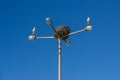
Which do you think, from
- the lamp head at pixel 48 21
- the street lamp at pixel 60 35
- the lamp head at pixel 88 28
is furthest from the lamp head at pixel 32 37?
the lamp head at pixel 88 28

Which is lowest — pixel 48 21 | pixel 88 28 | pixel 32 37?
pixel 48 21

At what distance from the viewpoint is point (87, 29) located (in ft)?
44.9

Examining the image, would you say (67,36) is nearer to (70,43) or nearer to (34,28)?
(70,43)

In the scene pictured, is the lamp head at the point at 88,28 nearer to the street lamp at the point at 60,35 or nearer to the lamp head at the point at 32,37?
the street lamp at the point at 60,35

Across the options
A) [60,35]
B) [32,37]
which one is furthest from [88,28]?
[32,37]

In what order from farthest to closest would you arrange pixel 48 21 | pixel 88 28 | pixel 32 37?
pixel 32 37
pixel 88 28
pixel 48 21

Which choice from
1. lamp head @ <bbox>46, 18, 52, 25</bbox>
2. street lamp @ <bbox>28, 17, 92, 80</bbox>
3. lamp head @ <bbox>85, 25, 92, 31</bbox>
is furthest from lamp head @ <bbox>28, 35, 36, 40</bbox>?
lamp head @ <bbox>85, 25, 92, 31</bbox>

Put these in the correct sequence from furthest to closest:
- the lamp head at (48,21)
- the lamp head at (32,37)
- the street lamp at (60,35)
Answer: the lamp head at (32,37)
the street lamp at (60,35)
the lamp head at (48,21)

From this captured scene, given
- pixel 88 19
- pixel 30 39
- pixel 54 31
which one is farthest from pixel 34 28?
pixel 88 19

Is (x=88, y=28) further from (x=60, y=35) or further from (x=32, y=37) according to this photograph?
(x=32, y=37)

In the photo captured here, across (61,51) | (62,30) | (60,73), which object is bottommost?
(60,73)

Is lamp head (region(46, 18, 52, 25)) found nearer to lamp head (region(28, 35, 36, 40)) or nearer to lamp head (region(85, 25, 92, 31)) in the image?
lamp head (region(85, 25, 92, 31))

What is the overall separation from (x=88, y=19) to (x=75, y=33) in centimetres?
78

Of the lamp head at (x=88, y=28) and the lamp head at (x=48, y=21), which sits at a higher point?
the lamp head at (x=88, y=28)
